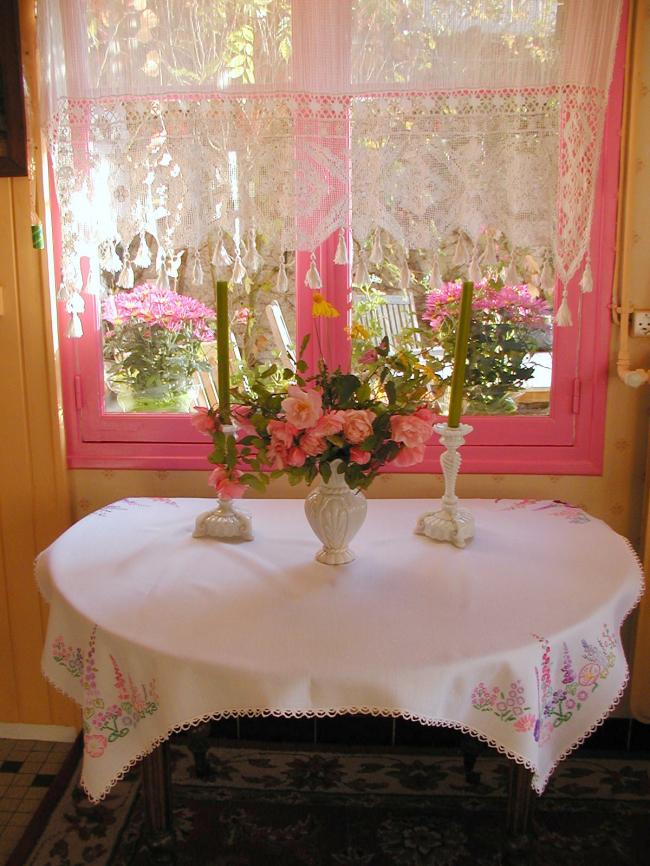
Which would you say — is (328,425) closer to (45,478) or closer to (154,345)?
(154,345)

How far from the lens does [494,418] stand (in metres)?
1.96

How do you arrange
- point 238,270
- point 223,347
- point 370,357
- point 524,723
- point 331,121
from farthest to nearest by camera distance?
point 238,270
point 331,121
point 223,347
point 370,357
point 524,723

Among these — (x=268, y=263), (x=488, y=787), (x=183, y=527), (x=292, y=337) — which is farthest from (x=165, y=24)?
(x=488, y=787)

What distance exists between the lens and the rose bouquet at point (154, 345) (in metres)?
1.94

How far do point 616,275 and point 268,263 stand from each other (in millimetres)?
849

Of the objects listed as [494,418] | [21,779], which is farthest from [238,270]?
[21,779]

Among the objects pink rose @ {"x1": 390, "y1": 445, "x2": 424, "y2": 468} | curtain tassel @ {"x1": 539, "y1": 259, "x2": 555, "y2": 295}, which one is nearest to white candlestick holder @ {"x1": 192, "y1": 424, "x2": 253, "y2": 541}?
pink rose @ {"x1": 390, "y1": 445, "x2": 424, "y2": 468}

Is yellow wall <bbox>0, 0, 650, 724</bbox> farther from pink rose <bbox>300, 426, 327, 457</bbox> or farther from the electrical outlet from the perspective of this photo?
pink rose <bbox>300, 426, 327, 457</bbox>

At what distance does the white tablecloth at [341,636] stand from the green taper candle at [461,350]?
0.27 meters

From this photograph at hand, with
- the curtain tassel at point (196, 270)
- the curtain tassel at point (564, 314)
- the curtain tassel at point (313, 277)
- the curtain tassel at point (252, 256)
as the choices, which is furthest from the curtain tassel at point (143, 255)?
the curtain tassel at point (564, 314)

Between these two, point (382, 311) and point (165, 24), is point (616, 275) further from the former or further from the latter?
point (165, 24)

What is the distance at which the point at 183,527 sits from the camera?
1.63 meters

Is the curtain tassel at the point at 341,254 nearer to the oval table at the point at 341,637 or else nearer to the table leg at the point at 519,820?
the oval table at the point at 341,637

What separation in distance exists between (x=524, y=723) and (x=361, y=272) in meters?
1.03
